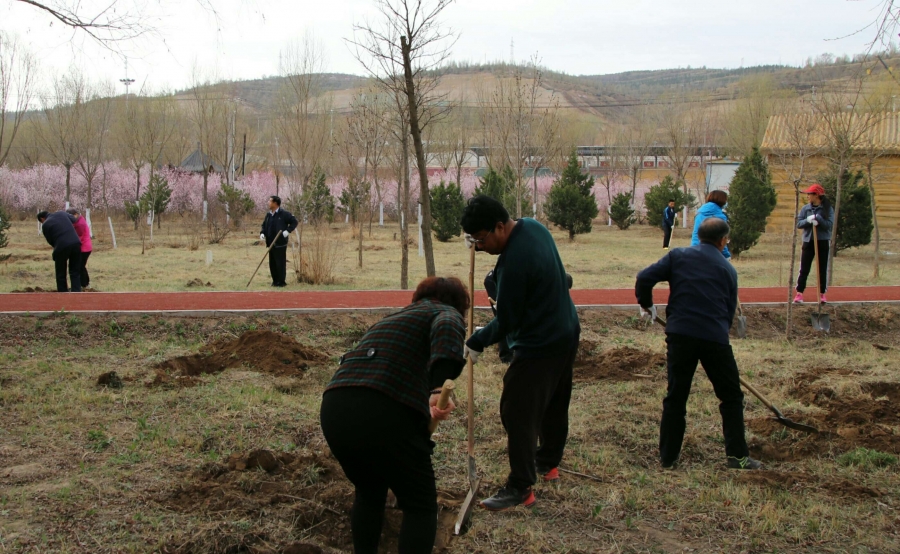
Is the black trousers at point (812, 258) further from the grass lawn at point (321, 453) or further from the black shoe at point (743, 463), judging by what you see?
the black shoe at point (743, 463)

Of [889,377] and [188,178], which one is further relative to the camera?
[188,178]

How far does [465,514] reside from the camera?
3.90m

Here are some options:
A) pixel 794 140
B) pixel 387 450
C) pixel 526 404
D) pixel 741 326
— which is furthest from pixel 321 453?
pixel 794 140

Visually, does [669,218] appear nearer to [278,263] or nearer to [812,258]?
[812,258]

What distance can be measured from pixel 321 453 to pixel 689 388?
2436 millimetres

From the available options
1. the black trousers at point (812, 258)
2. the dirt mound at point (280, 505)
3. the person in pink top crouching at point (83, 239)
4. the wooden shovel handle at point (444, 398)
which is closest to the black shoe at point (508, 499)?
the dirt mound at point (280, 505)

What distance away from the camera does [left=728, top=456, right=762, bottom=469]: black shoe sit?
4.84m

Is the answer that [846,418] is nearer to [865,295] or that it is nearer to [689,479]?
[689,479]

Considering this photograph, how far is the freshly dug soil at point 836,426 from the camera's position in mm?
5238

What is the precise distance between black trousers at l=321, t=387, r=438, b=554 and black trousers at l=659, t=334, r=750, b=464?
7.74 feet

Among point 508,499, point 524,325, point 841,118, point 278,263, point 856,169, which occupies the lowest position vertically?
point 508,499

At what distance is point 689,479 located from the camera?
467 centimetres

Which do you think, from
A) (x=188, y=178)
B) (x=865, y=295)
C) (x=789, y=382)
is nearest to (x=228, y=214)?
(x=188, y=178)

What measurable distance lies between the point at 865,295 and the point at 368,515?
1183 cm
